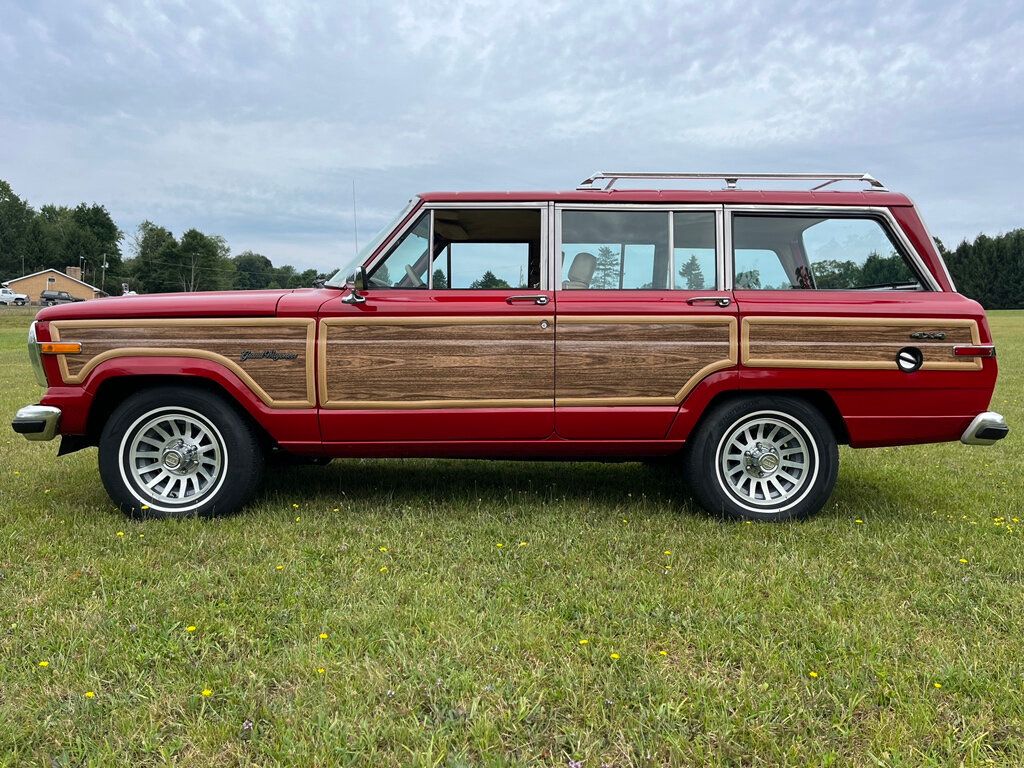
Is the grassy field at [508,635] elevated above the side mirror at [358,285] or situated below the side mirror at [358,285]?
below

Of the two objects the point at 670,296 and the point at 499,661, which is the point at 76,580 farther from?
the point at 670,296

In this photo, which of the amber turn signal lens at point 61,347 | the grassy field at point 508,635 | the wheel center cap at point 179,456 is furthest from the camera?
the wheel center cap at point 179,456

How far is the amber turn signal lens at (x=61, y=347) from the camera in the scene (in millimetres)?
4172

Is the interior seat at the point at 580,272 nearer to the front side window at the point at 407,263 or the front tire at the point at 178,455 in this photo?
the front side window at the point at 407,263

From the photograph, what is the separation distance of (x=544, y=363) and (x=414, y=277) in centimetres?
92

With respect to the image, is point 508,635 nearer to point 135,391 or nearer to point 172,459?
point 172,459

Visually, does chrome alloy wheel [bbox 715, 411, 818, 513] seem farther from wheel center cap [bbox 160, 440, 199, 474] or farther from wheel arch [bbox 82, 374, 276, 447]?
wheel center cap [bbox 160, 440, 199, 474]

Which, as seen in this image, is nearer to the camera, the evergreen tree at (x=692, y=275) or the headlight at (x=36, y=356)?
the headlight at (x=36, y=356)

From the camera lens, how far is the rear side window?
14.5 feet

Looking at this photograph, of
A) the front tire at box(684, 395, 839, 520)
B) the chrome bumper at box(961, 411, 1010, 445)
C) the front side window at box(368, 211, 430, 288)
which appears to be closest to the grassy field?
the front tire at box(684, 395, 839, 520)

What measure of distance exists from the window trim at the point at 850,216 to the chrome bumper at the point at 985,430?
0.78 meters

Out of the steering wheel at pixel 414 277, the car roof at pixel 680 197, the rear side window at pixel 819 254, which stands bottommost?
the steering wheel at pixel 414 277

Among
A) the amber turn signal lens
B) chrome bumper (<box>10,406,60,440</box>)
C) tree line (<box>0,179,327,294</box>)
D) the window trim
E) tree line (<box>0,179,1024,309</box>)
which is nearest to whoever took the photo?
chrome bumper (<box>10,406,60,440</box>)

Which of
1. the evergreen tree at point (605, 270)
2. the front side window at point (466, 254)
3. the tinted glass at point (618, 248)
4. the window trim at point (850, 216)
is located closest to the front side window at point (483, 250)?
the front side window at point (466, 254)
